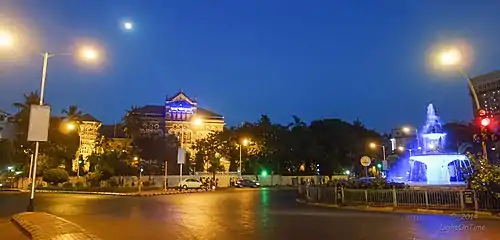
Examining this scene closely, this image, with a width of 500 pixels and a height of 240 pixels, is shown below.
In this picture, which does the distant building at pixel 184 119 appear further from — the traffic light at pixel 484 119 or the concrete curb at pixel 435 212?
the traffic light at pixel 484 119

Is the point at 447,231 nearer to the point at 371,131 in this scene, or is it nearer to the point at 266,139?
the point at 266,139

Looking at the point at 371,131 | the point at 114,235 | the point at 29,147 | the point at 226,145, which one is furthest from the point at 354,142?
the point at 114,235

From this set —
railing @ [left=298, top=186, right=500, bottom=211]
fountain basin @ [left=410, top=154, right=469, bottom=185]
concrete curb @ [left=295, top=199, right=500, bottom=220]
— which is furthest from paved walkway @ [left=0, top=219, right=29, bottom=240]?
fountain basin @ [left=410, top=154, right=469, bottom=185]

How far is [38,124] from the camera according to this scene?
64.4ft

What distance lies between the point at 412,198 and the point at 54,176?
5126 cm

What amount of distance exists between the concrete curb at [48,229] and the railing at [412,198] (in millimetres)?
16335

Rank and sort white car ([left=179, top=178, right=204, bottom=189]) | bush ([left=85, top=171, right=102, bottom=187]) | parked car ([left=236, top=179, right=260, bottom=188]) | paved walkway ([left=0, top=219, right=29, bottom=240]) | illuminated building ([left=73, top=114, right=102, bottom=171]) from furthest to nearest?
illuminated building ([left=73, top=114, right=102, bottom=171])
parked car ([left=236, top=179, right=260, bottom=188])
bush ([left=85, top=171, right=102, bottom=187])
white car ([left=179, top=178, right=204, bottom=189])
paved walkway ([left=0, top=219, right=29, bottom=240])

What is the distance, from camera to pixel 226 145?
79812 millimetres

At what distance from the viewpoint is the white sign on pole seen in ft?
63.8

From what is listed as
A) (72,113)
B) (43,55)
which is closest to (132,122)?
(72,113)

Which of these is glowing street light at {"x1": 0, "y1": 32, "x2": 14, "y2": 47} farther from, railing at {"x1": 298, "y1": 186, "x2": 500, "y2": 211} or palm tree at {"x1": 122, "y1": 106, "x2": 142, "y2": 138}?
palm tree at {"x1": 122, "y1": 106, "x2": 142, "y2": 138}

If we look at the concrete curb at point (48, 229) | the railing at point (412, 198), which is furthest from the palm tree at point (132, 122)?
the concrete curb at point (48, 229)

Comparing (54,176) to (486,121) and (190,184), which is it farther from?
(486,121)

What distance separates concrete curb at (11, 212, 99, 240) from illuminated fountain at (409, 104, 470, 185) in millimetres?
27064
